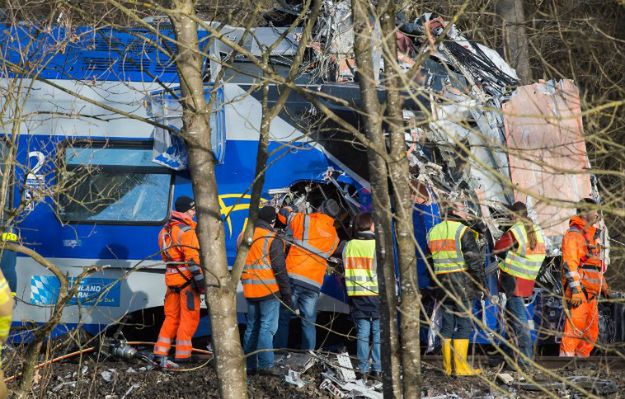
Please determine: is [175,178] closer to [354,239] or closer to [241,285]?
[241,285]

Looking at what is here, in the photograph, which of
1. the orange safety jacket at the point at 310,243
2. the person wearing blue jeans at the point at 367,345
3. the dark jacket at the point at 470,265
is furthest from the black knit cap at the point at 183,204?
the dark jacket at the point at 470,265

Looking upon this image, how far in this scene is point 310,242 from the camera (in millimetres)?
10148

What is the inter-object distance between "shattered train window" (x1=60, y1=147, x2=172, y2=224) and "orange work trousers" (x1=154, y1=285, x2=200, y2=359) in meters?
0.97

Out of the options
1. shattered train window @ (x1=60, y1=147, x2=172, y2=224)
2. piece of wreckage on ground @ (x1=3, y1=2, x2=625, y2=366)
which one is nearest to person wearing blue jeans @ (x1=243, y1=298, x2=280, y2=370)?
piece of wreckage on ground @ (x1=3, y1=2, x2=625, y2=366)

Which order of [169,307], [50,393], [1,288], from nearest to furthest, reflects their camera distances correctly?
[1,288]
[50,393]
[169,307]

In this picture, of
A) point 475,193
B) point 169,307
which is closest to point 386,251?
point 475,193

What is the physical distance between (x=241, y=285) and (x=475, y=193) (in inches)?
104

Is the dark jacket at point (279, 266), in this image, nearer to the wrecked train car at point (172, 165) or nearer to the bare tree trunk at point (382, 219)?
the wrecked train car at point (172, 165)

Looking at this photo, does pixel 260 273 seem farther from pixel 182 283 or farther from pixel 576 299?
pixel 576 299

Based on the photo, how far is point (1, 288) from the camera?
5.62 meters

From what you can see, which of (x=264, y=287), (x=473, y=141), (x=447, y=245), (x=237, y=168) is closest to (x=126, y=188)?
(x=237, y=168)

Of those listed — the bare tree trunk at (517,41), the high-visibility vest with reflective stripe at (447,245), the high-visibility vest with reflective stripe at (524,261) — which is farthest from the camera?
the bare tree trunk at (517,41)

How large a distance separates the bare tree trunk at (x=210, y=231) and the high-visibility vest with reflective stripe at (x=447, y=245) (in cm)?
348

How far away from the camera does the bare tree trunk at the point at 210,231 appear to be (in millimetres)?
6469
